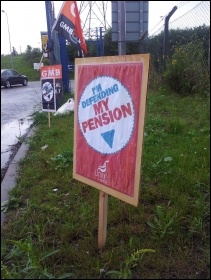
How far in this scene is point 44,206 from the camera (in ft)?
10.0

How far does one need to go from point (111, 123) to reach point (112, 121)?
16 millimetres

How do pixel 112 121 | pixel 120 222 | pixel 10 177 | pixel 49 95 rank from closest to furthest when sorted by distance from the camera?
pixel 112 121 < pixel 120 222 < pixel 10 177 < pixel 49 95

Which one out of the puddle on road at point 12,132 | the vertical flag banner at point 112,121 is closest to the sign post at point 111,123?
the vertical flag banner at point 112,121

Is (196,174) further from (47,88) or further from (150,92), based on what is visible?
(150,92)

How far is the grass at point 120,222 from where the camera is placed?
2.00 metres

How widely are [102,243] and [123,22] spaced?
157cm

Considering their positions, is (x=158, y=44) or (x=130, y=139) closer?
(x=130, y=139)

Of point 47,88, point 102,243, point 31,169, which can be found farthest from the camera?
point 47,88

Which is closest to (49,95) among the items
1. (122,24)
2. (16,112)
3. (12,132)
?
(12,132)

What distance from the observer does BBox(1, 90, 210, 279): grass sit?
1999 mm

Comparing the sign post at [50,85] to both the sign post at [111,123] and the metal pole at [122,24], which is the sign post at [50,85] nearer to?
the metal pole at [122,24]

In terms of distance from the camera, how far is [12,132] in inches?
289

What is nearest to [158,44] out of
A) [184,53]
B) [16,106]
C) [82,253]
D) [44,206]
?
[184,53]

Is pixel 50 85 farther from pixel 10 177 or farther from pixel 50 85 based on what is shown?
pixel 10 177
